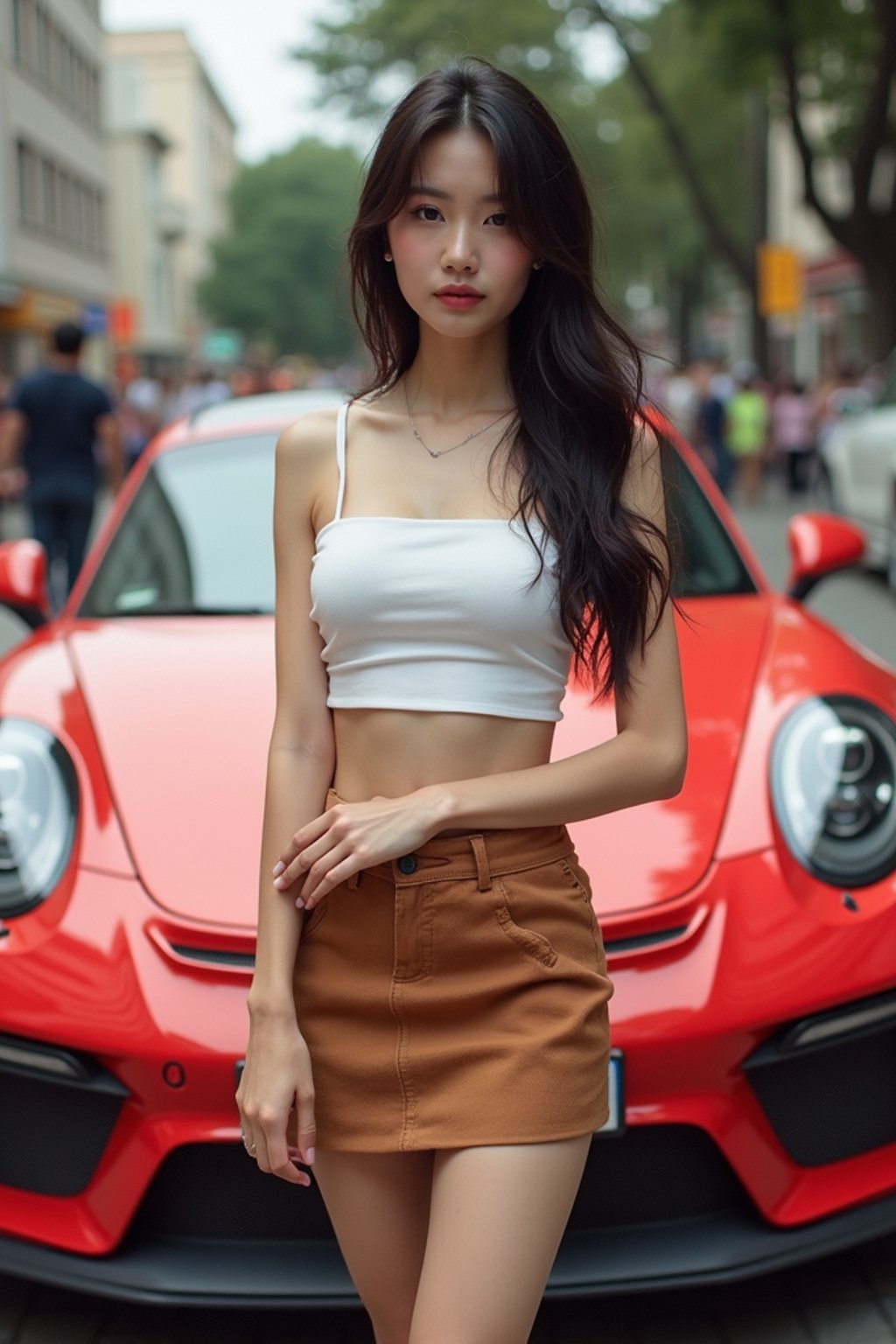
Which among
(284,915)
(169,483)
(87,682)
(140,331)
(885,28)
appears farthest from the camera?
(140,331)

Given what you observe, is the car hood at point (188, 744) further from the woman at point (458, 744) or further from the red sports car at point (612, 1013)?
the woman at point (458, 744)

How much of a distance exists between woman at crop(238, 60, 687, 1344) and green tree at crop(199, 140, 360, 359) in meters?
80.2

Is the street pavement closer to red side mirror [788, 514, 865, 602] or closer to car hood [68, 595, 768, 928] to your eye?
car hood [68, 595, 768, 928]

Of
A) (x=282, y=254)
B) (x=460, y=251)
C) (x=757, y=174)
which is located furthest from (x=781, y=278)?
(x=282, y=254)

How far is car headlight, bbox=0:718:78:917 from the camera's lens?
2852 mm

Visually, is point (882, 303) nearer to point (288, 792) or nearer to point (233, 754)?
point (233, 754)

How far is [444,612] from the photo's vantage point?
1888 millimetres

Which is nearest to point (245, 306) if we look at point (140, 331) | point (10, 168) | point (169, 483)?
point (140, 331)

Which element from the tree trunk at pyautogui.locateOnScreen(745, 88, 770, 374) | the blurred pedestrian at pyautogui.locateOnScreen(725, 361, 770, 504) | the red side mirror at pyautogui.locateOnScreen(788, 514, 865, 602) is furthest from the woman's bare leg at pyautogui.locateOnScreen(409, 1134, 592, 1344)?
the tree trunk at pyautogui.locateOnScreen(745, 88, 770, 374)

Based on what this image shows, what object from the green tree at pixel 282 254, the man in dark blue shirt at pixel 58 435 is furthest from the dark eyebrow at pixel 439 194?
the green tree at pixel 282 254

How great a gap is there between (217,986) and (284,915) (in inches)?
30.3

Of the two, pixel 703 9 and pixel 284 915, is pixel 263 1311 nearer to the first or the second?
pixel 284 915

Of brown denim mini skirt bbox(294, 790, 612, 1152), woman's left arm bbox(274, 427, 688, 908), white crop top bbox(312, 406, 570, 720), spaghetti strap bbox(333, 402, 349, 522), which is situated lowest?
brown denim mini skirt bbox(294, 790, 612, 1152)

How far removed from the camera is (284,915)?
1896 mm
